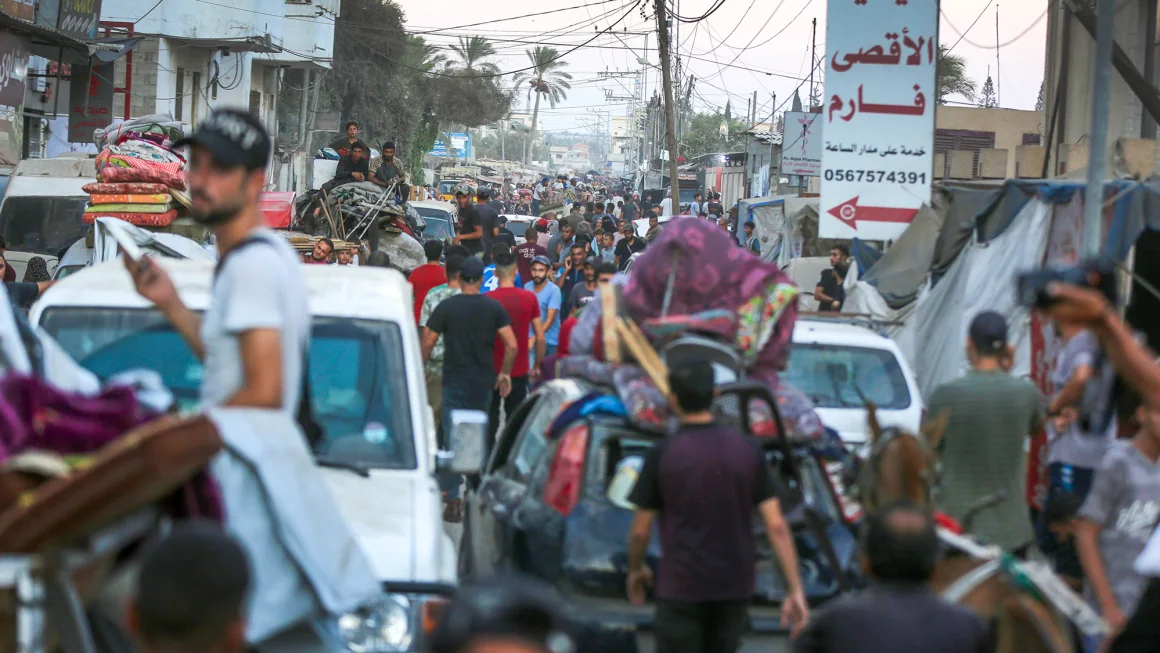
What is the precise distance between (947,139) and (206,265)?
32.7m

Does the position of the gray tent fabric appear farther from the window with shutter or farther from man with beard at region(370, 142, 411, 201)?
the window with shutter

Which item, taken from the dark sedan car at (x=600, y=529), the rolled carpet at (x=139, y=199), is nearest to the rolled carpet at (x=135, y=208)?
the rolled carpet at (x=139, y=199)

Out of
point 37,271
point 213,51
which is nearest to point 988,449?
point 37,271

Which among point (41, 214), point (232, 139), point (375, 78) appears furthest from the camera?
point (375, 78)

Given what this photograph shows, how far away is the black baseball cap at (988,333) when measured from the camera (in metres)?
6.14

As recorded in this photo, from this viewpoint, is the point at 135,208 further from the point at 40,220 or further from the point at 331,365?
the point at 331,365

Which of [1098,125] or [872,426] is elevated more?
[1098,125]

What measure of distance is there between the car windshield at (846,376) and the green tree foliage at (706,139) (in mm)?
90869

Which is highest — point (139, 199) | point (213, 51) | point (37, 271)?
point (213, 51)

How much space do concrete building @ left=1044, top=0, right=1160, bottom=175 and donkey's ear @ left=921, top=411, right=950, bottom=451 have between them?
10540 mm

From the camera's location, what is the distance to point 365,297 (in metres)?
5.74

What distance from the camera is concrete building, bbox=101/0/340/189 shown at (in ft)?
113

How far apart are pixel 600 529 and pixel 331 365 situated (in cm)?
125

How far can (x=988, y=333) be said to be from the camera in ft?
20.1
